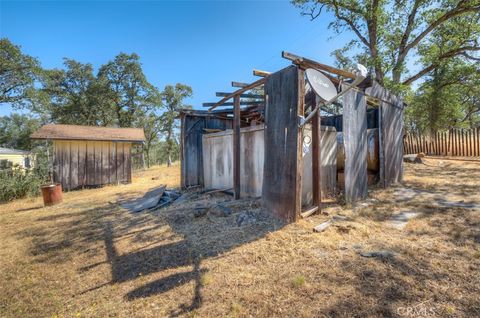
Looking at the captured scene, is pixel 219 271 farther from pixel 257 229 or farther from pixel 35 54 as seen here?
pixel 35 54

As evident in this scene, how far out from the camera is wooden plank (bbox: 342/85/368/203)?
5.11 metres

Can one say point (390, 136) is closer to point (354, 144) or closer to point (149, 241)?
point (354, 144)

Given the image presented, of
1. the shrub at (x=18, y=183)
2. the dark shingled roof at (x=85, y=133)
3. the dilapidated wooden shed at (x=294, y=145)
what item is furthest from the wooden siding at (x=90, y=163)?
the dilapidated wooden shed at (x=294, y=145)

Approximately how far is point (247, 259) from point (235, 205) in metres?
2.35

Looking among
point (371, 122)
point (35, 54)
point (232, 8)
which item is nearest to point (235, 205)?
point (371, 122)

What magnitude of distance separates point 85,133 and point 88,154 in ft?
3.66

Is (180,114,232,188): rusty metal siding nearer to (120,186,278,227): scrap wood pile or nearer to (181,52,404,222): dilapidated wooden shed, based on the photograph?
(181,52,404,222): dilapidated wooden shed

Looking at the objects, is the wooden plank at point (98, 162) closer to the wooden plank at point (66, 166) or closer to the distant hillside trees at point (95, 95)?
the wooden plank at point (66, 166)

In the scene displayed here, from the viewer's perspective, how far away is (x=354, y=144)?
5348 millimetres

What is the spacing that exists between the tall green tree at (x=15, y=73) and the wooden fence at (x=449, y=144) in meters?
26.3

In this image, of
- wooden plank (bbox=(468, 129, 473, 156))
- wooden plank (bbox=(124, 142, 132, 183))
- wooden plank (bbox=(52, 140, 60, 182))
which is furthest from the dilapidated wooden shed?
wooden plank (bbox=(468, 129, 473, 156))

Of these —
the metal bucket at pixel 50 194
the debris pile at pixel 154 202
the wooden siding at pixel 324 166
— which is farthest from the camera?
the metal bucket at pixel 50 194

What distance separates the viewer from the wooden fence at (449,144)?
472 inches

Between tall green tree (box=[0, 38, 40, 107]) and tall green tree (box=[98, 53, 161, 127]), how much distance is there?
480cm
